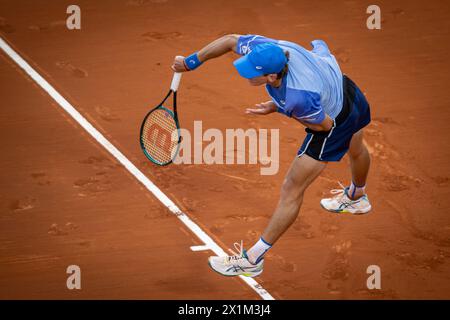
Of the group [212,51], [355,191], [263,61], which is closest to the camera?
[263,61]

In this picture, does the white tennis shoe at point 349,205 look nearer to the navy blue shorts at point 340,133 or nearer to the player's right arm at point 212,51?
the navy blue shorts at point 340,133

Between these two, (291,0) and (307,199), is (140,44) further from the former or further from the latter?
(307,199)

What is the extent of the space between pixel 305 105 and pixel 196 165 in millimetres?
2431

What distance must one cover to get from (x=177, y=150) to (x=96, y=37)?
3188 mm

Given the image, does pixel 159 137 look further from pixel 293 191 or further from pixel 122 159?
pixel 293 191

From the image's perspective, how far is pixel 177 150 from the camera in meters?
8.83

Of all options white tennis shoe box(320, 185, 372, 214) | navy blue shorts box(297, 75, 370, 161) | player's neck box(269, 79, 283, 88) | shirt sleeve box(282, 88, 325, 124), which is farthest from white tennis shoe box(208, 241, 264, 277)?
player's neck box(269, 79, 283, 88)

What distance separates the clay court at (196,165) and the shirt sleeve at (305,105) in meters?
1.54

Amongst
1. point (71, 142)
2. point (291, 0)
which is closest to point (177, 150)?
point (71, 142)

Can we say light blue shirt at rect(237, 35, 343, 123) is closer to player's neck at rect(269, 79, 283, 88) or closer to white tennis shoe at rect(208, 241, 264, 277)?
player's neck at rect(269, 79, 283, 88)

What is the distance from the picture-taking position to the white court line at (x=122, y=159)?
816 cm

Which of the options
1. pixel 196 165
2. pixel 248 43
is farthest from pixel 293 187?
pixel 196 165

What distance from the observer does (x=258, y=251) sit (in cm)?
770

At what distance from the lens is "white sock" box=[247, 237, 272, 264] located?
7672 mm
